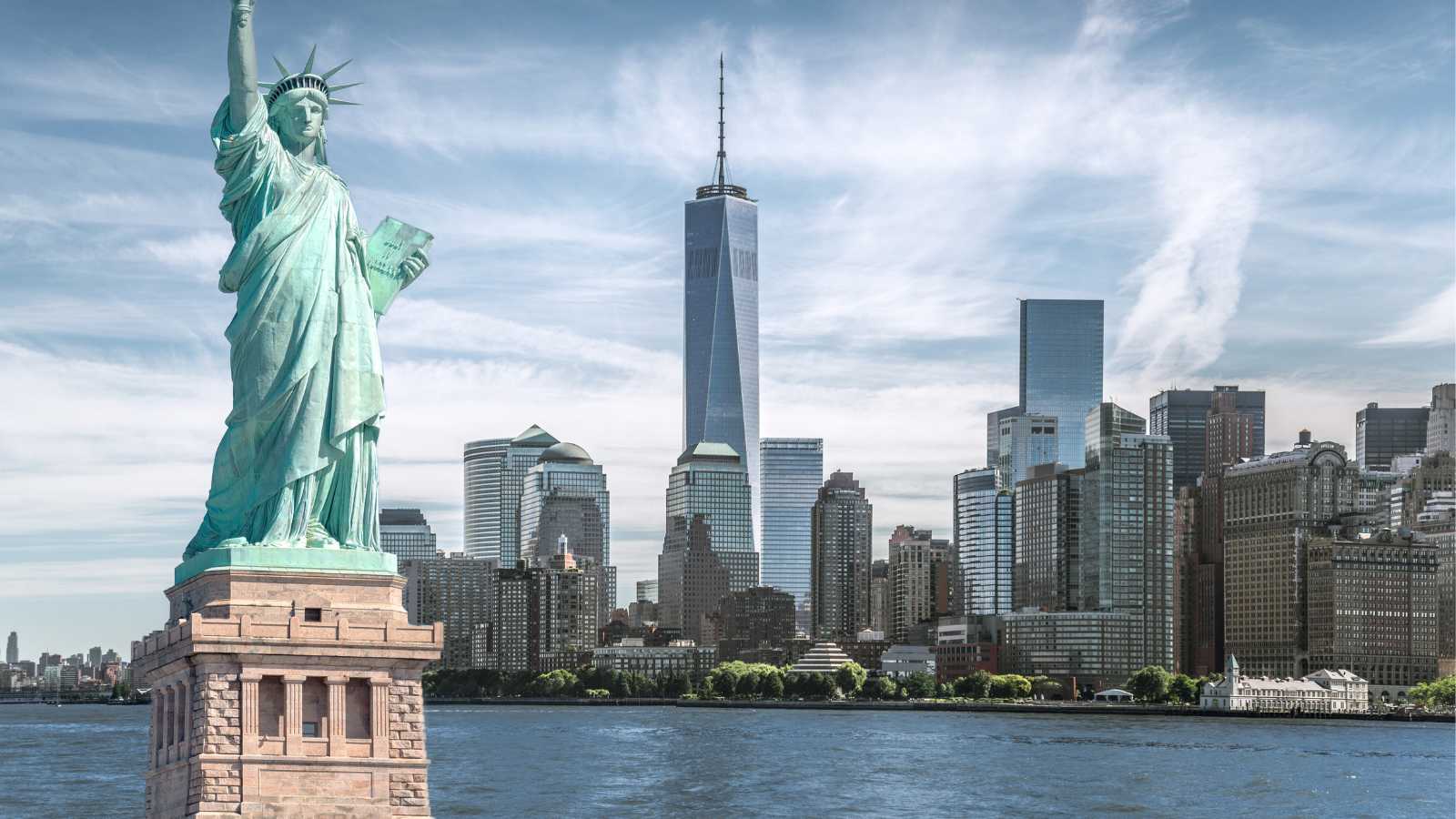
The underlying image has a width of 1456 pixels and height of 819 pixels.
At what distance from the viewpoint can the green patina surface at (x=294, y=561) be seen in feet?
128

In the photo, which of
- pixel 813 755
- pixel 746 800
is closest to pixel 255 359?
pixel 746 800

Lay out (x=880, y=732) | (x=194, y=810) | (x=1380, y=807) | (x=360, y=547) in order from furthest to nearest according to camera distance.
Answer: (x=880, y=732)
(x=1380, y=807)
(x=360, y=547)
(x=194, y=810)

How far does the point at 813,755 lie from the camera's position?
128250 mm

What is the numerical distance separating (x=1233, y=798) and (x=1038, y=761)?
25.7m

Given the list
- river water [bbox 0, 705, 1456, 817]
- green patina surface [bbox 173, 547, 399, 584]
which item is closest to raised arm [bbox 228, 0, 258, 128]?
green patina surface [bbox 173, 547, 399, 584]

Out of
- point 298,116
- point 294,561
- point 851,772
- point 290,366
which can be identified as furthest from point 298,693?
point 851,772

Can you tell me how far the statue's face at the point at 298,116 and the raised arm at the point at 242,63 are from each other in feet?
3.15

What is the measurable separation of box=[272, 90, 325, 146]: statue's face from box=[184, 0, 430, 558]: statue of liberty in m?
0.02

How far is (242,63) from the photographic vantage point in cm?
4006

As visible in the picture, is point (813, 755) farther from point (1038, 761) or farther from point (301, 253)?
point (301, 253)

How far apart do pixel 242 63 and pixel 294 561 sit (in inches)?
354

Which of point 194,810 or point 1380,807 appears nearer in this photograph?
point 194,810

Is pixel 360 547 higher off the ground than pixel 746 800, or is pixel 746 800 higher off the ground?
pixel 360 547

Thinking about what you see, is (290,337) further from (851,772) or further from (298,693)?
(851,772)
